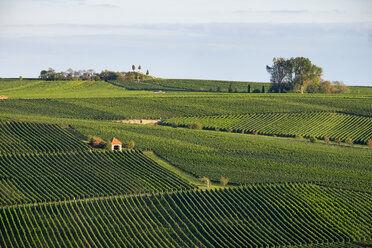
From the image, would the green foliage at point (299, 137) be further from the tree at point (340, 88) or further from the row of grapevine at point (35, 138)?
the tree at point (340, 88)

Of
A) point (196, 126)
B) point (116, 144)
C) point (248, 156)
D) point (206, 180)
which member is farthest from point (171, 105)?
point (206, 180)

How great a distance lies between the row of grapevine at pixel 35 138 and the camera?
281 ft

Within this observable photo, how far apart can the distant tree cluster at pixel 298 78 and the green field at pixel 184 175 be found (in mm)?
23265

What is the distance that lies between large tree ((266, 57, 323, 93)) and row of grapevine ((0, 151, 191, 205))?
231 feet

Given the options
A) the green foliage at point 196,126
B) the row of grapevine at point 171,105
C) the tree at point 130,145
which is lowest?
the tree at point 130,145

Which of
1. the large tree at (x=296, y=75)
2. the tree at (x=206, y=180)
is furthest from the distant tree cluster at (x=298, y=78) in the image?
the tree at (x=206, y=180)

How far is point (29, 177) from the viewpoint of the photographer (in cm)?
7444

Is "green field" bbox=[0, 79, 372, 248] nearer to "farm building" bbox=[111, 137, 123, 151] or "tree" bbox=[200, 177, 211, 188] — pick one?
"tree" bbox=[200, 177, 211, 188]

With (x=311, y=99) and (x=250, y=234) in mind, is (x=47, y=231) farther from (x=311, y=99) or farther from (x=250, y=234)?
(x=311, y=99)

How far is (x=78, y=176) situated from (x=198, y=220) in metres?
17.0

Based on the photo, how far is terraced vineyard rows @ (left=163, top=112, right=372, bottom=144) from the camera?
105750 millimetres

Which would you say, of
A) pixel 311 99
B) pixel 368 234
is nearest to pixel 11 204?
pixel 368 234

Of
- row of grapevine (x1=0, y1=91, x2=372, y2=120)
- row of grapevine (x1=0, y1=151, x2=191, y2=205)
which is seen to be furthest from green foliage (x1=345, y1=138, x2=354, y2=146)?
row of grapevine (x1=0, y1=151, x2=191, y2=205)

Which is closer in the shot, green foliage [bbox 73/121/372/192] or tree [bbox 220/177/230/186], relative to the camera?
tree [bbox 220/177/230/186]
